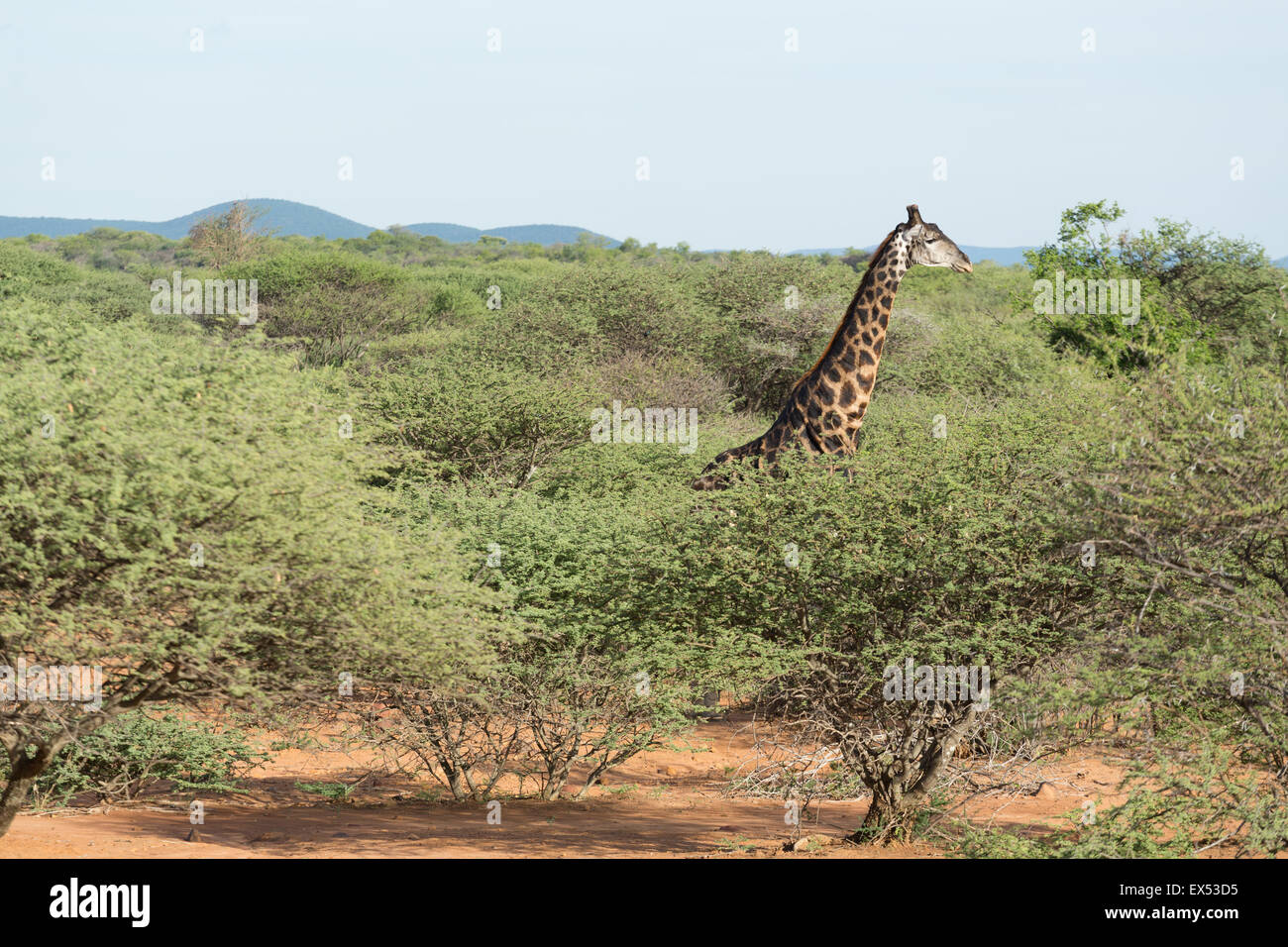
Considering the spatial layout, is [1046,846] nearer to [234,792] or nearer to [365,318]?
[234,792]

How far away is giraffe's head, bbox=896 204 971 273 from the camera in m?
13.4

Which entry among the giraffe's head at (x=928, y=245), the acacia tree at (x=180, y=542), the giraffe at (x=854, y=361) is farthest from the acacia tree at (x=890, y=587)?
the giraffe's head at (x=928, y=245)

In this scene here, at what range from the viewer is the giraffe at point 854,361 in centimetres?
1318

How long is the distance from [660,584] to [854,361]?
4298 millimetres

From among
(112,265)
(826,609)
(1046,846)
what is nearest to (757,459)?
(826,609)

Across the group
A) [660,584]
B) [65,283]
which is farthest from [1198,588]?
[65,283]

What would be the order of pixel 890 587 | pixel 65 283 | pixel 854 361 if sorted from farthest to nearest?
pixel 65 283 < pixel 854 361 < pixel 890 587

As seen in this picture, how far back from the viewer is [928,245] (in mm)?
13492

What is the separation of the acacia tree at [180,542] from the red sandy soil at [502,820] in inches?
72.9

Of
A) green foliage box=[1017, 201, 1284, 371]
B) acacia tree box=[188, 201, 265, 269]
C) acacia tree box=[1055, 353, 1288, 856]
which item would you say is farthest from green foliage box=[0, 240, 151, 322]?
acacia tree box=[1055, 353, 1288, 856]

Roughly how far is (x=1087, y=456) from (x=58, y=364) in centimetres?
656

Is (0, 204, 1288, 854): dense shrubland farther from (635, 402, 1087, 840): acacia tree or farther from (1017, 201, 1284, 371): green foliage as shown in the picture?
(1017, 201, 1284, 371): green foliage

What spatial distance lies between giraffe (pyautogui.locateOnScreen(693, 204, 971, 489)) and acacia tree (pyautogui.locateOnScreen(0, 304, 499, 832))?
18.0 ft

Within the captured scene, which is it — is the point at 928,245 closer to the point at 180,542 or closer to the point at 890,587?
the point at 890,587
